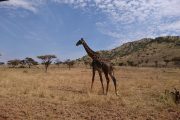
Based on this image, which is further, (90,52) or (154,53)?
(154,53)

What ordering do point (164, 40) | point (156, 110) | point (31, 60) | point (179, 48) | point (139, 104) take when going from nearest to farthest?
point (156, 110) < point (139, 104) < point (31, 60) < point (179, 48) < point (164, 40)

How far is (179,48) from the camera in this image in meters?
114

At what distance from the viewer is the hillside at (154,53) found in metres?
101

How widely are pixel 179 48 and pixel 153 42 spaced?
28.8 metres

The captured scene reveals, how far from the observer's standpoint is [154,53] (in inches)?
4579

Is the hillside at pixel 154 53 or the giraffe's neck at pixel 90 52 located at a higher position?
the hillside at pixel 154 53

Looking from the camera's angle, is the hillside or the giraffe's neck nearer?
the giraffe's neck

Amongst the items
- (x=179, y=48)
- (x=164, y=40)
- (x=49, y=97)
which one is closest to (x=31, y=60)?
(x=179, y=48)


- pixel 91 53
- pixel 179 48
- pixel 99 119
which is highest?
pixel 179 48

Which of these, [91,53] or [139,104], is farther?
[91,53]

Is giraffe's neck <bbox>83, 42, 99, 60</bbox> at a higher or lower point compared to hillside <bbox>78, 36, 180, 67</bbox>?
lower

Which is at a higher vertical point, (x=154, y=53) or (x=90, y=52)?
(x=154, y=53)

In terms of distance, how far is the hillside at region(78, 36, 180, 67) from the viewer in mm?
100637

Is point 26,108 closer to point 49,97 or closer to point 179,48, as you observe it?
point 49,97
